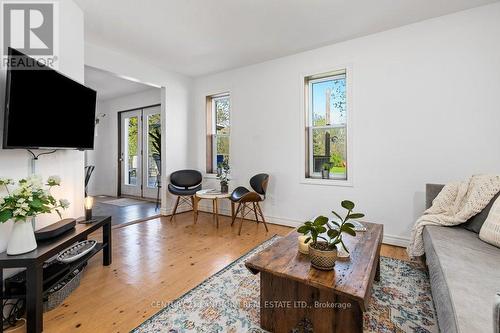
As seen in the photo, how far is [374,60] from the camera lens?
9.48ft

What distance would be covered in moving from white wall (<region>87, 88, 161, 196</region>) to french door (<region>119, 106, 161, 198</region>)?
20cm

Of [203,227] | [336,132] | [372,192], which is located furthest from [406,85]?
[203,227]

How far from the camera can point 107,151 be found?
6.20 m

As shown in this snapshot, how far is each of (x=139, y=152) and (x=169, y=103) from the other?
2.13 m

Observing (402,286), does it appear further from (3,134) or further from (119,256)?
(3,134)

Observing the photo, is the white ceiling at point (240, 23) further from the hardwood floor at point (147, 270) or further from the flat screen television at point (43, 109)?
the hardwood floor at point (147, 270)

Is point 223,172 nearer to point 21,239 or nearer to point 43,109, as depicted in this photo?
point 43,109

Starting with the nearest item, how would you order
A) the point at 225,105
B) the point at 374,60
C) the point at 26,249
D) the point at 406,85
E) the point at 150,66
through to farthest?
the point at 26,249 < the point at 406,85 < the point at 374,60 < the point at 150,66 < the point at 225,105

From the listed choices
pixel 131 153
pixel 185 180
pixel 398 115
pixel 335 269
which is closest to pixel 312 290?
pixel 335 269

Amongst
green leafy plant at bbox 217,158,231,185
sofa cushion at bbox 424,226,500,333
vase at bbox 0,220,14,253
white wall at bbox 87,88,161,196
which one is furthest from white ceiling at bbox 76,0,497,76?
white wall at bbox 87,88,161,196

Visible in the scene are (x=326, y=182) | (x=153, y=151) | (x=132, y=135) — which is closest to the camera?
(x=326, y=182)

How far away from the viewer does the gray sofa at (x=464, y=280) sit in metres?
0.87

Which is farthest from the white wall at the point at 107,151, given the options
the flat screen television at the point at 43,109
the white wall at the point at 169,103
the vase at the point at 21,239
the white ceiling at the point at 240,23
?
the vase at the point at 21,239

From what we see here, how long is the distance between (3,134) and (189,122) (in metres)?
3.19
